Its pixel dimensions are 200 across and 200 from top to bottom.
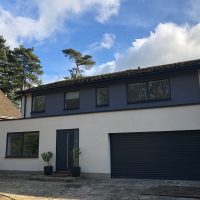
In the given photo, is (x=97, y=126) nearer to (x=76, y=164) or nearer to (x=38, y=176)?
(x=76, y=164)

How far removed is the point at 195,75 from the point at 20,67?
34088mm

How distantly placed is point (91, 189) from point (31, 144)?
23.8 ft

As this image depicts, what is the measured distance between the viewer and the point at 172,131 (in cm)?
1452

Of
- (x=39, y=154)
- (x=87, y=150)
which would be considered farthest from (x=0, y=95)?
(x=87, y=150)

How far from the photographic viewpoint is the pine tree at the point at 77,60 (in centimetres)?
5056

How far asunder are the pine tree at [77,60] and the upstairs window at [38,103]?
94.8 feet

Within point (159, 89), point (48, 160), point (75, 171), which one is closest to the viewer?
point (75, 171)

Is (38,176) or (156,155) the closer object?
(156,155)

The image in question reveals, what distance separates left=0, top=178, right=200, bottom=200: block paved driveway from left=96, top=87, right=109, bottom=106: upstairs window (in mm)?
5514

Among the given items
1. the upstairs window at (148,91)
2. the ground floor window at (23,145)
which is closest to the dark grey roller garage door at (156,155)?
the upstairs window at (148,91)

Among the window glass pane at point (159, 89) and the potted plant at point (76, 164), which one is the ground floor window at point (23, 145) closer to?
the potted plant at point (76, 164)

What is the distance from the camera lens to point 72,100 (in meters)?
20.1

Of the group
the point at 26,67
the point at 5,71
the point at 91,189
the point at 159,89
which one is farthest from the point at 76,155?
the point at 26,67

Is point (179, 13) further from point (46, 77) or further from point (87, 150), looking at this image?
point (46, 77)
